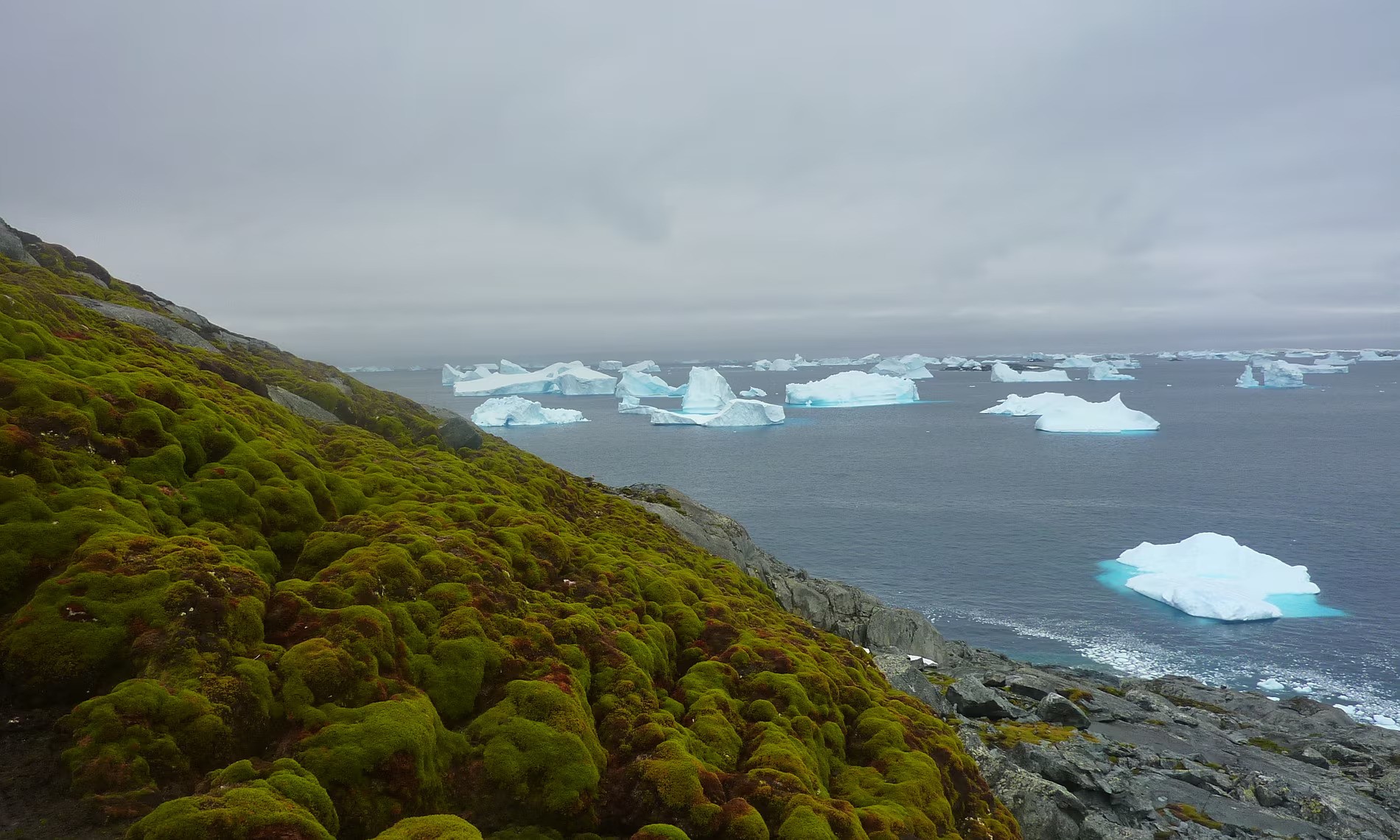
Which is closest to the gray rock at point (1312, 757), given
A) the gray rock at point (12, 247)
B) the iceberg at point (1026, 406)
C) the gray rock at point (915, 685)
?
the gray rock at point (915, 685)

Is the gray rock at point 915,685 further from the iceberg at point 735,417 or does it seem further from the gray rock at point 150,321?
the iceberg at point 735,417

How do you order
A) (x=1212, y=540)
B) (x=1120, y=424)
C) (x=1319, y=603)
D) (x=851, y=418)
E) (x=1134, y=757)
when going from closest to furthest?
(x=1134, y=757) → (x=1319, y=603) → (x=1212, y=540) → (x=1120, y=424) → (x=851, y=418)

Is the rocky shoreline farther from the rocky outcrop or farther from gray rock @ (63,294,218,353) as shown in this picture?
gray rock @ (63,294,218,353)

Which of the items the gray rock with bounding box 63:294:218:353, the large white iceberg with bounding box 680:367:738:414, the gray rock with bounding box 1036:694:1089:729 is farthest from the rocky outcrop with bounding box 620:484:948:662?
the large white iceberg with bounding box 680:367:738:414

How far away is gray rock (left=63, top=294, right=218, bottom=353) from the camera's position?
81.9 ft

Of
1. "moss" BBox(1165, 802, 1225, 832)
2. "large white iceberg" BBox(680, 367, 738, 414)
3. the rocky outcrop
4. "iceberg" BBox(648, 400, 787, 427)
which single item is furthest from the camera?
"large white iceberg" BBox(680, 367, 738, 414)

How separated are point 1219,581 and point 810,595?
137 feet

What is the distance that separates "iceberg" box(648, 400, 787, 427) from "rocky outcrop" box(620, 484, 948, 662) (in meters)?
123

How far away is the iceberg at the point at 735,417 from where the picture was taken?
16312 centimetres

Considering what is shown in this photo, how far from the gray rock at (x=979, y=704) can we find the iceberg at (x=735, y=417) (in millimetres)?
133207

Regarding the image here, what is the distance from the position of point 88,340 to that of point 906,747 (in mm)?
23559

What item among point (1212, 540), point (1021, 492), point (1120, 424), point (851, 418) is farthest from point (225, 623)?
point (851, 418)

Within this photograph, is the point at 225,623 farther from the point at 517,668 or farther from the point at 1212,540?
the point at 1212,540

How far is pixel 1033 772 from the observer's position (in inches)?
848
